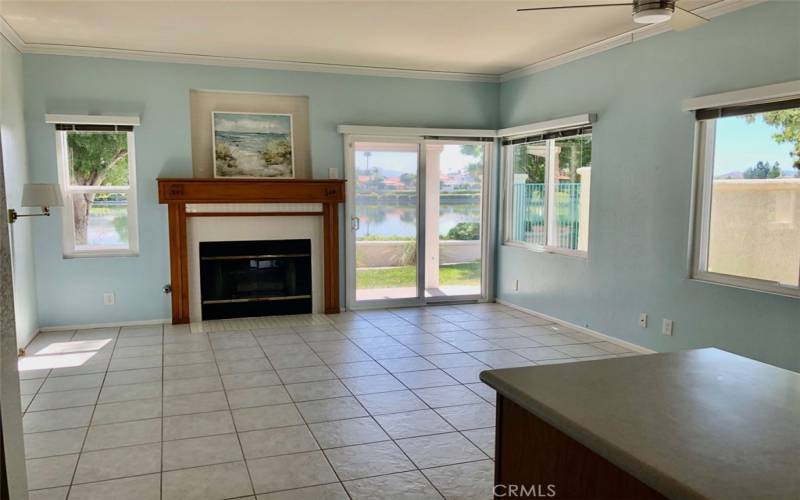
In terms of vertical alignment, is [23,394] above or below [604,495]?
below

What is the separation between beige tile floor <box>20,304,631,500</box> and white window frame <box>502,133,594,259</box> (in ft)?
2.63

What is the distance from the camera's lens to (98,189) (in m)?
5.58

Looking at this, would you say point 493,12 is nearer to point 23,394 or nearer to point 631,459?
point 631,459

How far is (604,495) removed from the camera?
1122mm

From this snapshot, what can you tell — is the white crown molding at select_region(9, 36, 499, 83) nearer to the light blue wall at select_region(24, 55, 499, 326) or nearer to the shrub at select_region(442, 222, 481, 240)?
the light blue wall at select_region(24, 55, 499, 326)

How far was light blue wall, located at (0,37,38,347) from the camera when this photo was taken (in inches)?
182

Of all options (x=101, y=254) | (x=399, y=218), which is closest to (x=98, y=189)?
(x=101, y=254)

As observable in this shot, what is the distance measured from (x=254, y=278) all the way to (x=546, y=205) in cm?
319

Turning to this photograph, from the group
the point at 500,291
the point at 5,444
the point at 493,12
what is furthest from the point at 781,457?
the point at 500,291

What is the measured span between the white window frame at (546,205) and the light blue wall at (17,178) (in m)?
4.84

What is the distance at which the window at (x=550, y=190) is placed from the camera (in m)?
5.50

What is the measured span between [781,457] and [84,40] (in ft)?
19.0

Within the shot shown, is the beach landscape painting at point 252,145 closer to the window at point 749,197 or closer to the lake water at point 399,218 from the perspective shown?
the lake water at point 399,218

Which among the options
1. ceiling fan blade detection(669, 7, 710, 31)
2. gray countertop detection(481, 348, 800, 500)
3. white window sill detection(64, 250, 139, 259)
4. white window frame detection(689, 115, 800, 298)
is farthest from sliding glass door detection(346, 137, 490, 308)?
gray countertop detection(481, 348, 800, 500)
